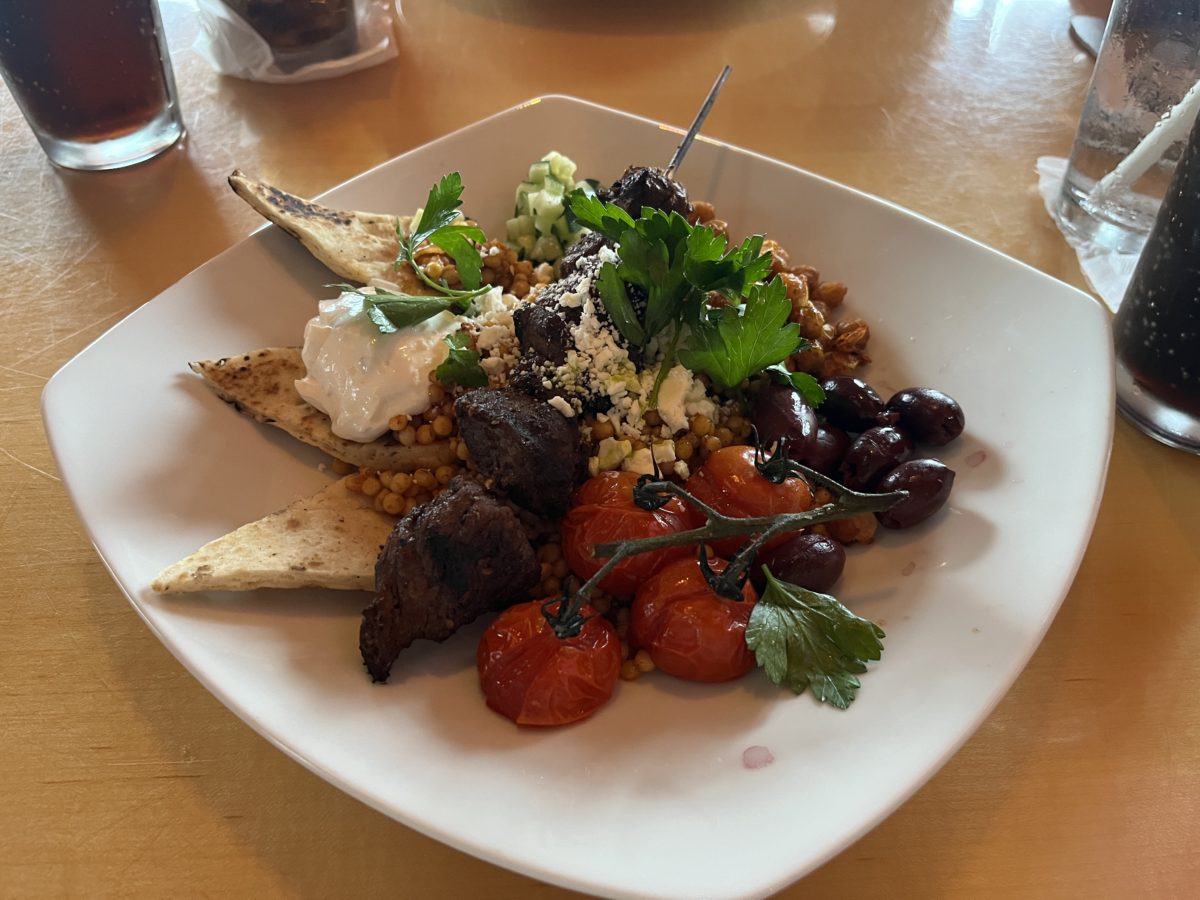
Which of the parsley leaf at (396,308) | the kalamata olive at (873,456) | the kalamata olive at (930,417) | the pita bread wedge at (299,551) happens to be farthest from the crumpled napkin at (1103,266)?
the pita bread wedge at (299,551)

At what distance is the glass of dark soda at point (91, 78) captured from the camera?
8.95ft

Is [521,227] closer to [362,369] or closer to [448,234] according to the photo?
[448,234]

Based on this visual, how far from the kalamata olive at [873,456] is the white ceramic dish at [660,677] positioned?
0.43 ft

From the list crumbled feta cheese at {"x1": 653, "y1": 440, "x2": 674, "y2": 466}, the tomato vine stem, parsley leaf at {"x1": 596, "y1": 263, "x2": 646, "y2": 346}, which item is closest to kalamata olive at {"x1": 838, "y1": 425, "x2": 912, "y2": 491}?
the tomato vine stem

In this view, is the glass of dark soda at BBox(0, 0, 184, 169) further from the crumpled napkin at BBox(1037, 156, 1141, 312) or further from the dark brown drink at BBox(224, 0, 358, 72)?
the crumpled napkin at BBox(1037, 156, 1141, 312)

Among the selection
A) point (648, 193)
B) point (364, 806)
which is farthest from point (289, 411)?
point (648, 193)

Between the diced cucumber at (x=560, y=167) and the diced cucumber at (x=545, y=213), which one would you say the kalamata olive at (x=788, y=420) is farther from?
the diced cucumber at (x=560, y=167)

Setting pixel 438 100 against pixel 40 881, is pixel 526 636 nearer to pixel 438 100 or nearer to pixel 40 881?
pixel 40 881

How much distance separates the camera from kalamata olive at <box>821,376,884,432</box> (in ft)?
6.90

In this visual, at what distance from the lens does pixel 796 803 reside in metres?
1.45

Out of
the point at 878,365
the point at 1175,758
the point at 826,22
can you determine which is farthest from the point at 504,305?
the point at 826,22

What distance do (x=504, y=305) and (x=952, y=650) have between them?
4.20ft

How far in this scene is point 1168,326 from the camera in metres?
2.20

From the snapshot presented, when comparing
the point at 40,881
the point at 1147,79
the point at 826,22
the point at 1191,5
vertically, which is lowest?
the point at 40,881
